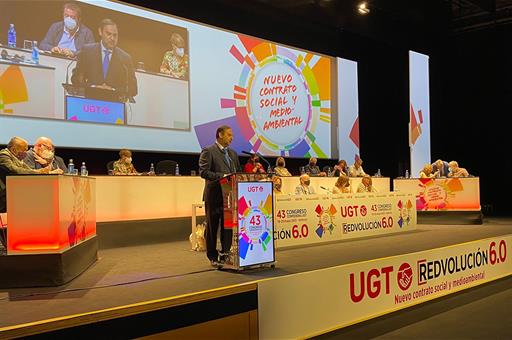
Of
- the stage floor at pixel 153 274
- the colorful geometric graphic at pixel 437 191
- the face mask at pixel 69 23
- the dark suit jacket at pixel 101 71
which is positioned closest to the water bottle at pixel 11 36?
the face mask at pixel 69 23

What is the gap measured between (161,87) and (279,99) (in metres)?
2.65

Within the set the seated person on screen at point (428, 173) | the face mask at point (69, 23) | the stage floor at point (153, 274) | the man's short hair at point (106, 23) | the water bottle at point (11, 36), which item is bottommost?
the stage floor at point (153, 274)

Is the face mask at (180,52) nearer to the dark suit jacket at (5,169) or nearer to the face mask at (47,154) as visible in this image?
the face mask at (47,154)

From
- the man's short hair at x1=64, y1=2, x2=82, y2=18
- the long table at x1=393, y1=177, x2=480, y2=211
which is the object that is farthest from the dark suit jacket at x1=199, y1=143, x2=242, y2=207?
the long table at x1=393, y1=177, x2=480, y2=211

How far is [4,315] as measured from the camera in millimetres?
2596

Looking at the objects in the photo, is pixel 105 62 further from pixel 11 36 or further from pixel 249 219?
pixel 249 219

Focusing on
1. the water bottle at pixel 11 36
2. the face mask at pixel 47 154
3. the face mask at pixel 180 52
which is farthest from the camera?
the face mask at pixel 180 52

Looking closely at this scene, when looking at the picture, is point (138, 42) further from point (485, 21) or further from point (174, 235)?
point (485, 21)

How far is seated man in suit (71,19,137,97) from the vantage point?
265 inches

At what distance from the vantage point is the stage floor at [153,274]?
2817 millimetres

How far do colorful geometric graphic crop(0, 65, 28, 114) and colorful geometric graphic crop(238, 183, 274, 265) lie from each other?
3813mm

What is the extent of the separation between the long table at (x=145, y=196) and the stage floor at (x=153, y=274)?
18.0 inches

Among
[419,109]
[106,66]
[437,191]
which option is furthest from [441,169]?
[106,66]

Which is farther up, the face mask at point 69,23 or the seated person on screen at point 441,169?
the face mask at point 69,23
